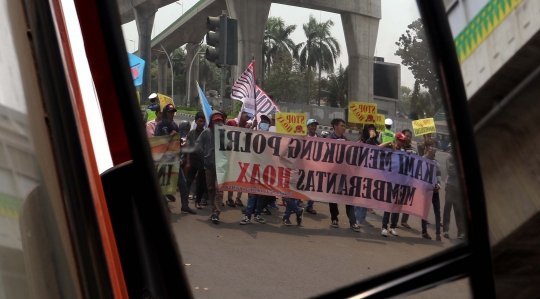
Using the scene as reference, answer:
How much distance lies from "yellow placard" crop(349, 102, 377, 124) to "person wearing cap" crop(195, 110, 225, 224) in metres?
0.24

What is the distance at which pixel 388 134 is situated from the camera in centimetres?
99

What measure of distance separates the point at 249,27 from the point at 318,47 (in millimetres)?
128

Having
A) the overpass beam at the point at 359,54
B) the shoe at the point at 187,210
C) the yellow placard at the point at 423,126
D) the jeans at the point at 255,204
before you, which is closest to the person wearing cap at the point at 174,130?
the shoe at the point at 187,210

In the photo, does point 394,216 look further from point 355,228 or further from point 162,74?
point 162,74

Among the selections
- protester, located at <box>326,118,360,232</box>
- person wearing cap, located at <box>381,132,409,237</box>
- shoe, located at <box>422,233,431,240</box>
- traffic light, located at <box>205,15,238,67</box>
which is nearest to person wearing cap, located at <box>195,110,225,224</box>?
traffic light, located at <box>205,15,238,67</box>

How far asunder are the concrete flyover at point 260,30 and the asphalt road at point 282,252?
0.24m

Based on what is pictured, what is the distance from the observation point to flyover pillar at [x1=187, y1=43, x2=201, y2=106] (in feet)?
3.08

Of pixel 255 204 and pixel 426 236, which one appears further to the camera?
pixel 426 236

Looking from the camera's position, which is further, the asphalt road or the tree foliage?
the tree foliage

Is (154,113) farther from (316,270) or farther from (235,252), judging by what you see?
(316,270)

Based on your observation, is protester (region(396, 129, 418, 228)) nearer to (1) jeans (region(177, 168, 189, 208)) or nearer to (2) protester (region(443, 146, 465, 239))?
(2) protester (region(443, 146, 465, 239))

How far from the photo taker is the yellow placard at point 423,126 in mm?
1028

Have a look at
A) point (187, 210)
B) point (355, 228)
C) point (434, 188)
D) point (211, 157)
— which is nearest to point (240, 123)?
point (211, 157)

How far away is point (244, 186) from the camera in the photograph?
96cm
